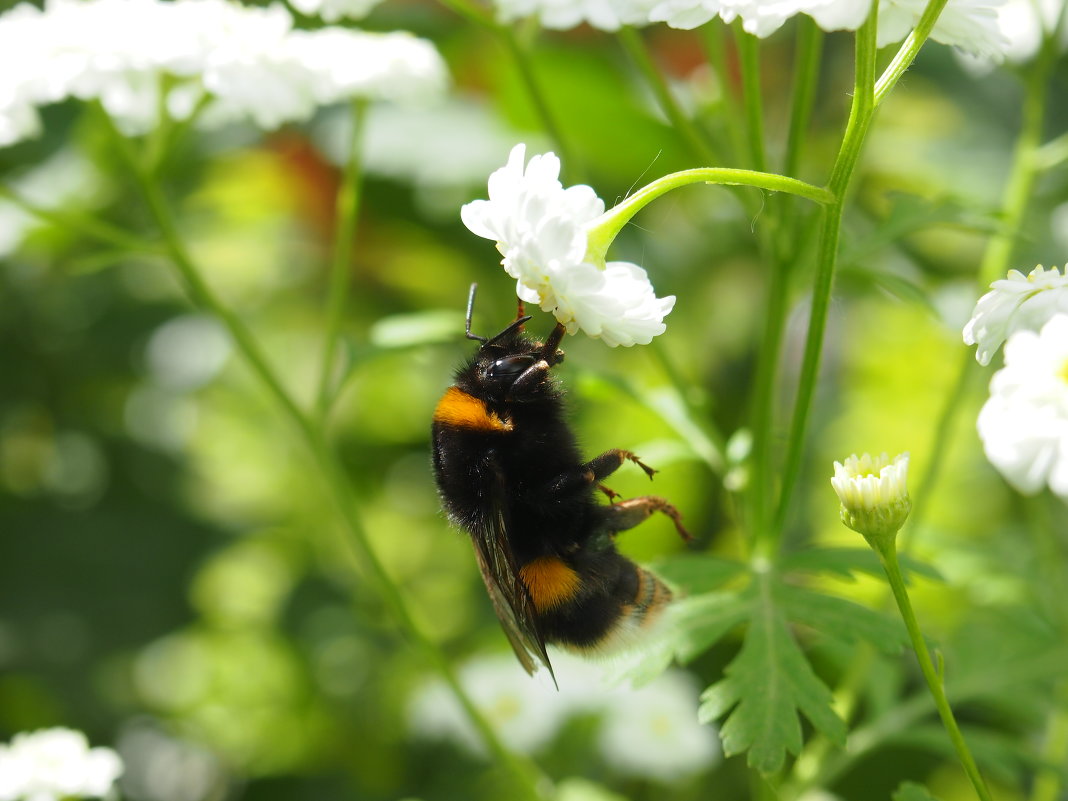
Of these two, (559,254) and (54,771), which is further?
(54,771)

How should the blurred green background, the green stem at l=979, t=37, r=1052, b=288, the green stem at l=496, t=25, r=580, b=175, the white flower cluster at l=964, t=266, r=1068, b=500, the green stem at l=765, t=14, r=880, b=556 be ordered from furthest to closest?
1. the blurred green background
2. the green stem at l=979, t=37, r=1052, b=288
3. the green stem at l=496, t=25, r=580, b=175
4. the green stem at l=765, t=14, r=880, b=556
5. the white flower cluster at l=964, t=266, r=1068, b=500

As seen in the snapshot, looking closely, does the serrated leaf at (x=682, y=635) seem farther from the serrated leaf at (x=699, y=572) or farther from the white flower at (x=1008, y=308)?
the white flower at (x=1008, y=308)

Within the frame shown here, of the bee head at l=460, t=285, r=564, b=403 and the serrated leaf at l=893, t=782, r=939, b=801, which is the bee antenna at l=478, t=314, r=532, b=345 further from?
the serrated leaf at l=893, t=782, r=939, b=801

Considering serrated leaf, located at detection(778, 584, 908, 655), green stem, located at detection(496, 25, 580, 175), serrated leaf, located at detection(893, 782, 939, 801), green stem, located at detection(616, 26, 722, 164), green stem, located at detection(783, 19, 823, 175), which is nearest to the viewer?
serrated leaf, located at detection(893, 782, 939, 801)

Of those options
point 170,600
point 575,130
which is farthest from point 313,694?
point 575,130

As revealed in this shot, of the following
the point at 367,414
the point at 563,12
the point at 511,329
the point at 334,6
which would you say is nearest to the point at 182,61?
the point at 334,6

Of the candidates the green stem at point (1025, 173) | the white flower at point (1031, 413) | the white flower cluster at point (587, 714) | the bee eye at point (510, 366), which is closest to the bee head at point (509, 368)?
the bee eye at point (510, 366)

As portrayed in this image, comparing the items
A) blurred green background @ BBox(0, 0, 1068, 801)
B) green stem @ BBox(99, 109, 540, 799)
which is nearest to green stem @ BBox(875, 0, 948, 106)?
green stem @ BBox(99, 109, 540, 799)

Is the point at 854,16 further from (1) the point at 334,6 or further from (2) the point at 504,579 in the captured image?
(1) the point at 334,6
